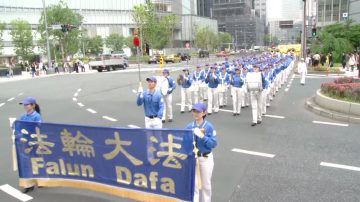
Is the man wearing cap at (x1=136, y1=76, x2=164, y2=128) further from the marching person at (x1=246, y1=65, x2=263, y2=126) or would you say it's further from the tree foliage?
the tree foliage

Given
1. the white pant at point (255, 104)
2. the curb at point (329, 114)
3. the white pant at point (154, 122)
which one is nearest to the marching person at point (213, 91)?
the white pant at point (255, 104)

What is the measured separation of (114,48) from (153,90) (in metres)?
83.7

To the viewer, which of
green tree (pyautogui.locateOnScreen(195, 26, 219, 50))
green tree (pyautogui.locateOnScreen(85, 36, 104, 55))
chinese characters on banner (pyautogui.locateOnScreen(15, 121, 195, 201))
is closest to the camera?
chinese characters on banner (pyautogui.locateOnScreen(15, 121, 195, 201))

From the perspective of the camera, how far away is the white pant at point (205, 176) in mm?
5465

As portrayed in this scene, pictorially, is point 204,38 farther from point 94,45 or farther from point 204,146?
point 204,146

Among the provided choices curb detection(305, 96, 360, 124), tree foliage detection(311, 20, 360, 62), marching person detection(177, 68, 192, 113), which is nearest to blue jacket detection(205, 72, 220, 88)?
marching person detection(177, 68, 192, 113)

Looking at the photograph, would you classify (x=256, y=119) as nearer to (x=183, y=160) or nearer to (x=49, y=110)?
(x=183, y=160)

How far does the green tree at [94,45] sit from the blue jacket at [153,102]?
7978cm

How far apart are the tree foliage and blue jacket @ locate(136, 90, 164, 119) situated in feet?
105

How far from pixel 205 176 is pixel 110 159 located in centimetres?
155

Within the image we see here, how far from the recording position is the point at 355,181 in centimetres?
685

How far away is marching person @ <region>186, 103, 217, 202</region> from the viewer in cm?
533

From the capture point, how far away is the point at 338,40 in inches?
1439

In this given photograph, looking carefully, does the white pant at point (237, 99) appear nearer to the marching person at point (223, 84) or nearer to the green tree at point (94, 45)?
the marching person at point (223, 84)
